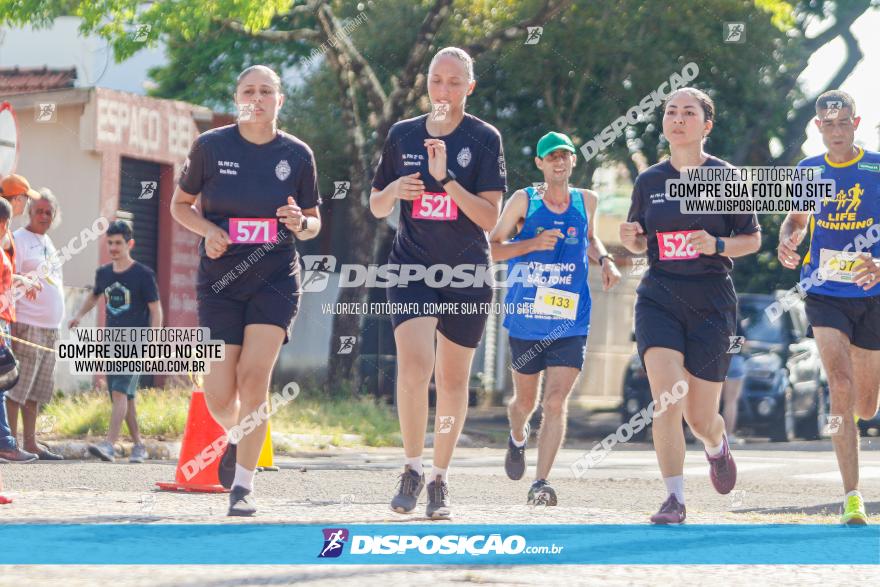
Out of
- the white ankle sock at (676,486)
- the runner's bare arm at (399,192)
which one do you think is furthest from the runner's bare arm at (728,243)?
the runner's bare arm at (399,192)

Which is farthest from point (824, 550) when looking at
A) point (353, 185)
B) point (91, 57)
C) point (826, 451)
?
point (91, 57)

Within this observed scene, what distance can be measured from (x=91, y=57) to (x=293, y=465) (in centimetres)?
1572

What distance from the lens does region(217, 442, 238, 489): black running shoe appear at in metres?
7.88

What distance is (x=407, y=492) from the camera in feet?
24.5

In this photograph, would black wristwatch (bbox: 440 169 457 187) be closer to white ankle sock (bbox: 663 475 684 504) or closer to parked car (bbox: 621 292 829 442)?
white ankle sock (bbox: 663 475 684 504)

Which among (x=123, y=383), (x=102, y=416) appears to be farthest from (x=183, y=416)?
(x=123, y=383)

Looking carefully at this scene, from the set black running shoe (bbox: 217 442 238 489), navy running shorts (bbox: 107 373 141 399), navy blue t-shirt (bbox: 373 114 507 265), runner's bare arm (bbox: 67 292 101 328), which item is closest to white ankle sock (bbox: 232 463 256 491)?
black running shoe (bbox: 217 442 238 489)

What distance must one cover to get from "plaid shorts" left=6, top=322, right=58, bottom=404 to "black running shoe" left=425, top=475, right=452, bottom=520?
19.9 feet

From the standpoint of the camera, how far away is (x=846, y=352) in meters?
8.17

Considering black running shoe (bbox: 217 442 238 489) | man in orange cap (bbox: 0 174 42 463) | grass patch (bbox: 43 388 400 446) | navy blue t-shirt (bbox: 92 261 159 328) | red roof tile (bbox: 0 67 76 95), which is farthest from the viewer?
red roof tile (bbox: 0 67 76 95)

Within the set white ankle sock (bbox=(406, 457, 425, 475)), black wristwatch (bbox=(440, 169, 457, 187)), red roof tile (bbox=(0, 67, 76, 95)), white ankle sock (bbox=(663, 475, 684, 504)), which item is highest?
red roof tile (bbox=(0, 67, 76, 95))

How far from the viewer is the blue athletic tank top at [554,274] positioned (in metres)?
9.34

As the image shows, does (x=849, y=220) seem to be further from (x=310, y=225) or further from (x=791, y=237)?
(x=310, y=225)

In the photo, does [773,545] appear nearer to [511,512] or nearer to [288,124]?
[511,512]
